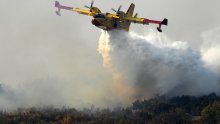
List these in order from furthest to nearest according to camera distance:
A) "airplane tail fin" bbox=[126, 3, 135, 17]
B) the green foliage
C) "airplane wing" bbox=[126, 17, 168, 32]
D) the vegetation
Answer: the vegetation, the green foliage, "airplane tail fin" bbox=[126, 3, 135, 17], "airplane wing" bbox=[126, 17, 168, 32]

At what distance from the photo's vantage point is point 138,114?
140 metres

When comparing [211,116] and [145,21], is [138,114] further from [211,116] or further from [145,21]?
[145,21]

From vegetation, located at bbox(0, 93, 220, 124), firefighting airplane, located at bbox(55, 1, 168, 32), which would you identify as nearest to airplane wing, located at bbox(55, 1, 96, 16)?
firefighting airplane, located at bbox(55, 1, 168, 32)

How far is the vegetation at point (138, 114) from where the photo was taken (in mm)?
129250

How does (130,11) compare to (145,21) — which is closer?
(145,21)

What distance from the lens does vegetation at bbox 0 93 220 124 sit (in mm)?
129250

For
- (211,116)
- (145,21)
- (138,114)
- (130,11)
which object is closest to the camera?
(145,21)

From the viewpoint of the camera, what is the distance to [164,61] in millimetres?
113062

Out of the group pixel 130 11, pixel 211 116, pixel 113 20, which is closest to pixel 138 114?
pixel 211 116

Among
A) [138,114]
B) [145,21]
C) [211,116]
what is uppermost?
[145,21]

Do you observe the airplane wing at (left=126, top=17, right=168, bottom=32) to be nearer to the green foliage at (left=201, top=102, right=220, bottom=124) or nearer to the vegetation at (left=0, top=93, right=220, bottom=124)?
the vegetation at (left=0, top=93, right=220, bottom=124)

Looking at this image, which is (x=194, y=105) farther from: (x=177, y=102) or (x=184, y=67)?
(x=184, y=67)

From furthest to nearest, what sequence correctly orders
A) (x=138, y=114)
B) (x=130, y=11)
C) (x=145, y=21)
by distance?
(x=138, y=114)
(x=130, y=11)
(x=145, y=21)

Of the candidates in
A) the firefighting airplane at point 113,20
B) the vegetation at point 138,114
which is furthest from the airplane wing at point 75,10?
the vegetation at point 138,114
